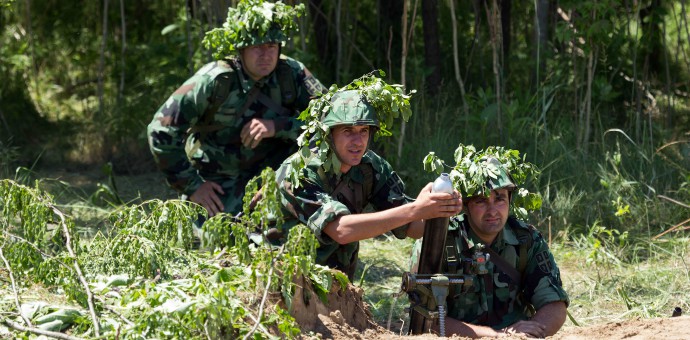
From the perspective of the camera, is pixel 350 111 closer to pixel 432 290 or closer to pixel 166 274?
pixel 432 290

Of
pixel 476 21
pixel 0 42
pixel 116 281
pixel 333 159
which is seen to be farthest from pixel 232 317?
pixel 0 42

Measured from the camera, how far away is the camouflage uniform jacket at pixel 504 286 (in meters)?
4.68

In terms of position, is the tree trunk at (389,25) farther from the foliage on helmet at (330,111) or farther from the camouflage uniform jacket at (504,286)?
the camouflage uniform jacket at (504,286)

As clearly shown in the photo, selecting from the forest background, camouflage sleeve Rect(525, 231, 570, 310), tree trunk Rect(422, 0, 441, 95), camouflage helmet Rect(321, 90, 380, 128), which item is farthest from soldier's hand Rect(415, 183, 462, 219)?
tree trunk Rect(422, 0, 441, 95)

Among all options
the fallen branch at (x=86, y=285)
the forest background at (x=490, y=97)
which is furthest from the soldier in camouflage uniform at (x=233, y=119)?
the fallen branch at (x=86, y=285)

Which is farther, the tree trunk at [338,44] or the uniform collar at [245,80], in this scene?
the tree trunk at [338,44]

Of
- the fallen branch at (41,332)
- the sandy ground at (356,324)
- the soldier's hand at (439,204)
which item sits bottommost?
the sandy ground at (356,324)

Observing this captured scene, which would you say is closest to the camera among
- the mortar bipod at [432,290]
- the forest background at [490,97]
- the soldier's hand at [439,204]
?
the soldier's hand at [439,204]

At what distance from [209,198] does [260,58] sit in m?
0.89

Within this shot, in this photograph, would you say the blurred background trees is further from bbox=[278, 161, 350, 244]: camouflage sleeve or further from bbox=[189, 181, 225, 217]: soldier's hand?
bbox=[278, 161, 350, 244]: camouflage sleeve

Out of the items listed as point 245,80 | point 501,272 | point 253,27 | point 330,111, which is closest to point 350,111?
point 330,111

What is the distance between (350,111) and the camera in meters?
4.66

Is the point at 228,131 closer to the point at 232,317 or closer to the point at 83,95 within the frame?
the point at 232,317

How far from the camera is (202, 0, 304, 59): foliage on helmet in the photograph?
6180mm
